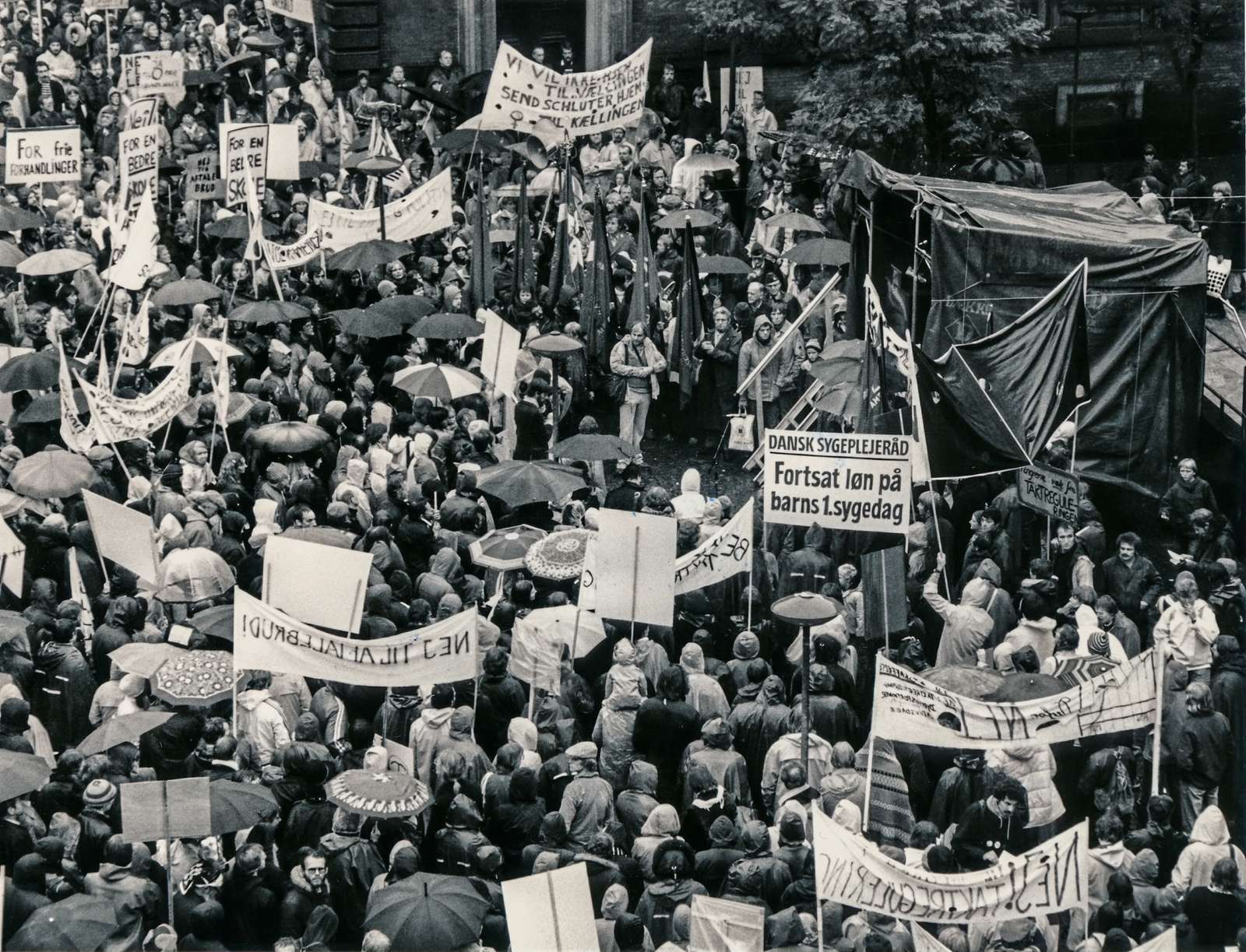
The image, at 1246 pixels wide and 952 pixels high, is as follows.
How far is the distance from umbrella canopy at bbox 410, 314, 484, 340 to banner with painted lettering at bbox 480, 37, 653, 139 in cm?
239

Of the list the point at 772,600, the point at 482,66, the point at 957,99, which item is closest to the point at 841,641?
the point at 772,600

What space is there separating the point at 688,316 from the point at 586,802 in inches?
340

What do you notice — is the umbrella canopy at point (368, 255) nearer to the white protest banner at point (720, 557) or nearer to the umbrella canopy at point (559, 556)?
the umbrella canopy at point (559, 556)

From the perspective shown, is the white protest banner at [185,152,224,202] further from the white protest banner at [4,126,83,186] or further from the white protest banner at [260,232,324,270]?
the white protest banner at [260,232,324,270]

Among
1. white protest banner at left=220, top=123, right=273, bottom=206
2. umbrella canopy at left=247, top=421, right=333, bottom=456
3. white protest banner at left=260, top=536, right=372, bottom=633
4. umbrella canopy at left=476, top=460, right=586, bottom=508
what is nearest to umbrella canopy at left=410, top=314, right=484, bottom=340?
umbrella canopy at left=247, top=421, right=333, bottom=456

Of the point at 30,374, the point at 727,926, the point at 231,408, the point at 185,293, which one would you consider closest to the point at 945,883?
the point at 727,926

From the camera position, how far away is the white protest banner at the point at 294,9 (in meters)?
28.3

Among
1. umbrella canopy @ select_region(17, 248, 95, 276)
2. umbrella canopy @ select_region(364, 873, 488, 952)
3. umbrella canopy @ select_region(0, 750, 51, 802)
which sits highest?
umbrella canopy @ select_region(17, 248, 95, 276)

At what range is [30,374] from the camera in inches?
696

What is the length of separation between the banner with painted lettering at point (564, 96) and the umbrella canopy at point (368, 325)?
7.91 feet

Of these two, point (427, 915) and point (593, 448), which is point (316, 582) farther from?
point (593, 448)

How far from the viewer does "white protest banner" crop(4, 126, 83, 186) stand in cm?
2150

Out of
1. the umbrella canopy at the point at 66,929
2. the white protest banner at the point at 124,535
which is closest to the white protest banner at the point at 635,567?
the white protest banner at the point at 124,535

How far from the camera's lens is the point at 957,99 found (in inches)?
974
